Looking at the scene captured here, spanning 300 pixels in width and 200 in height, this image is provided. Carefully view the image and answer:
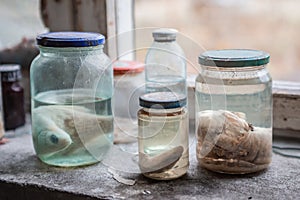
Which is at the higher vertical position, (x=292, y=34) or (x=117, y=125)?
(x=292, y=34)

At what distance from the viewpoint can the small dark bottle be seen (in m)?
1.06

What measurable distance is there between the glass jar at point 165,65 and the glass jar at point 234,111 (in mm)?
125

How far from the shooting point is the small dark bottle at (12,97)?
1.06 metres

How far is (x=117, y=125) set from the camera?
101cm

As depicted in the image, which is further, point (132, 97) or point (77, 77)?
point (132, 97)

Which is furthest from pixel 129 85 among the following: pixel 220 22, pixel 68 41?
pixel 220 22

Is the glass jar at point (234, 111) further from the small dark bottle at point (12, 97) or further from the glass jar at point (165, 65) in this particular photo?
the small dark bottle at point (12, 97)

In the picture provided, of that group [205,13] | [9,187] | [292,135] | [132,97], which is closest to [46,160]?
[9,187]

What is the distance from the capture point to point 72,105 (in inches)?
34.4

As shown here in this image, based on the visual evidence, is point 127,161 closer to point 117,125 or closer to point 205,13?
point 117,125

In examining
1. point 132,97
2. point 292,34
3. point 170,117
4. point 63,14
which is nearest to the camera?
point 170,117

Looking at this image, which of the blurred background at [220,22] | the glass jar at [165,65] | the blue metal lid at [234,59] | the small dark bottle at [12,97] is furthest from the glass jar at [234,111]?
the small dark bottle at [12,97]

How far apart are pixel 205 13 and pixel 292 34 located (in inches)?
9.0

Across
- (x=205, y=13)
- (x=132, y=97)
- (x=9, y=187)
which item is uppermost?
(x=205, y=13)
